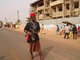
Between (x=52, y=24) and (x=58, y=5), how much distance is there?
490 inches

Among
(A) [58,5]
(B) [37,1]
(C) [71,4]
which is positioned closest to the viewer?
(C) [71,4]

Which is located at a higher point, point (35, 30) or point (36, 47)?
point (35, 30)

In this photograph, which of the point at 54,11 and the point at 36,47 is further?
the point at 54,11

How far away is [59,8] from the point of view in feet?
119

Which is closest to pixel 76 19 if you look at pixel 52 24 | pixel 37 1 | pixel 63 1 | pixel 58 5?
pixel 52 24

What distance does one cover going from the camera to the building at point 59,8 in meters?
29.1

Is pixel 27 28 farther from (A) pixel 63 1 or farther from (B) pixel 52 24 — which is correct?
(A) pixel 63 1

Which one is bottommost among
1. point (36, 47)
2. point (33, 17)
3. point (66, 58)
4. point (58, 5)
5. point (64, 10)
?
point (66, 58)

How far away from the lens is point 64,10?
3072cm

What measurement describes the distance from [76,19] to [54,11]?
19417mm

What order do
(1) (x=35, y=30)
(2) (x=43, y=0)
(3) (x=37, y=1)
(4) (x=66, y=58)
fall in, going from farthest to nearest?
(3) (x=37, y=1), (2) (x=43, y=0), (4) (x=66, y=58), (1) (x=35, y=30)

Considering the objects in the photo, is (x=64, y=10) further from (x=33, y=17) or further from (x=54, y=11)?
(x=33, y=17)

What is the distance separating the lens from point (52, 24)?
2411 cm

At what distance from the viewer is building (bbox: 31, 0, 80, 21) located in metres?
29.1
